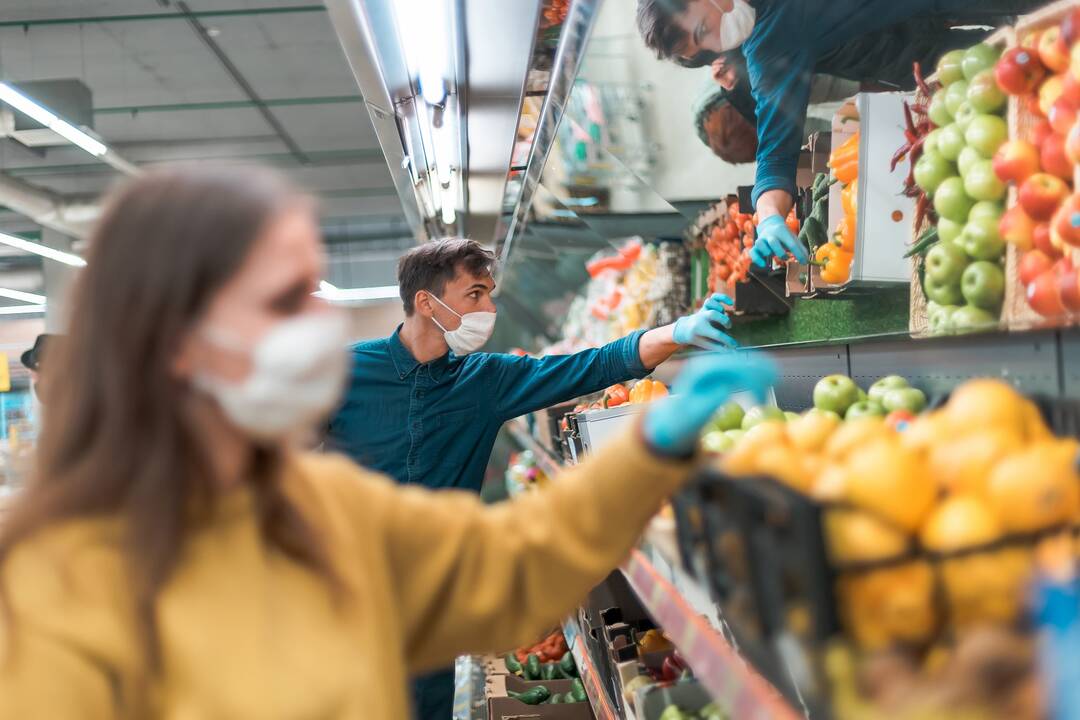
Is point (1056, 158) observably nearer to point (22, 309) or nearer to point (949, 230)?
point (949, 230)

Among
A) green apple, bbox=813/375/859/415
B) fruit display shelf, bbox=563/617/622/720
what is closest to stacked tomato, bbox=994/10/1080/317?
green apple, bbox=813/375/859/415

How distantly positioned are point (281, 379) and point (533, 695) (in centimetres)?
278

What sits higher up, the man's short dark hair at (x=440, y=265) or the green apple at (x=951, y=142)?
the green apple at (x=951, y=142)

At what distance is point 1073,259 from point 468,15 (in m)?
1.47

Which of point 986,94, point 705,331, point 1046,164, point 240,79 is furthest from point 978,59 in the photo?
point 240,79

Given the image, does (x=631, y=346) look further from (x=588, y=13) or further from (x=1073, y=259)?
(x=1073, y=259)

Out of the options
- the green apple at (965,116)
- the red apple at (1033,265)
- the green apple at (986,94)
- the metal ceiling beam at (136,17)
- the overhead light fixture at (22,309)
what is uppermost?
the metal ceiling beam at (136,17)

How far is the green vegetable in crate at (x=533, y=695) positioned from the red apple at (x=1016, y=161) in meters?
2.53

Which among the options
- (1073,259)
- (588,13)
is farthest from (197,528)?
(588,13)

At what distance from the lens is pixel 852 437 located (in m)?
1.24

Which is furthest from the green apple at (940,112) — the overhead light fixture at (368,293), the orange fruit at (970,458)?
the overhead light fixture at (368,293)

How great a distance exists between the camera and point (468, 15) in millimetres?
2326

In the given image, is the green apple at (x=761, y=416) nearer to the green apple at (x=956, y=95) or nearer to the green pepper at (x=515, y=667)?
the green apple at (x=956, y=95)

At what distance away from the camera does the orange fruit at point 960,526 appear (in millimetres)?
935
